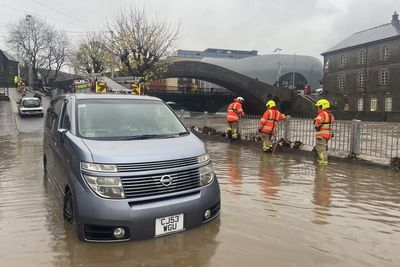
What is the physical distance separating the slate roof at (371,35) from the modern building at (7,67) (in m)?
55.5

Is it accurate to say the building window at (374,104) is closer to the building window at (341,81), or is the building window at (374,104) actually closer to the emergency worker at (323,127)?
the building window at (341,81)

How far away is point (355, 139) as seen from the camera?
10.6m

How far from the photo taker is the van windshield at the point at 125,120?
5039mm

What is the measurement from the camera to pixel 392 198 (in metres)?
6.89

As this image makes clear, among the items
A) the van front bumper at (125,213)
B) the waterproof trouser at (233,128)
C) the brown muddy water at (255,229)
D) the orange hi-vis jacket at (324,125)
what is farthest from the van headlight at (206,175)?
the waterproof trouser at (233,128)

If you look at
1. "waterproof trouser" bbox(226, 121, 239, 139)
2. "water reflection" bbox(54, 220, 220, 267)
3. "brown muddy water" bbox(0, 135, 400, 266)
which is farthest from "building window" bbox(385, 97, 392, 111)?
"water reflection" bbox(54, 220, 220, 267)

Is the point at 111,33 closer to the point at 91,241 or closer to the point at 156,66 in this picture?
the point at 156,66

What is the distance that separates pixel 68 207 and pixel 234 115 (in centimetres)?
1012

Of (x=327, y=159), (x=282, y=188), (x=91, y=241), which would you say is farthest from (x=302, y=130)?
(x=91, y=241)

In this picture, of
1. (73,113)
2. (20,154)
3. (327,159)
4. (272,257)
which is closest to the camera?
(272,257)

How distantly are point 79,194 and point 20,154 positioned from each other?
29.4 ft

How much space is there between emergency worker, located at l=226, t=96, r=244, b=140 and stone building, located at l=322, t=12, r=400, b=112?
38497 mm

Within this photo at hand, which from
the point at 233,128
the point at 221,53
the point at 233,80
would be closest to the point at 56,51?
the point at 233,80

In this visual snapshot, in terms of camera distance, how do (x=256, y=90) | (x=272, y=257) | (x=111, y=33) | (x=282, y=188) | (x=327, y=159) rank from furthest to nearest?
(x=256, y=90) < (x=111, y=33) < (x=327, y=159) < (x=282, y=188) < (x=272, y=257)
